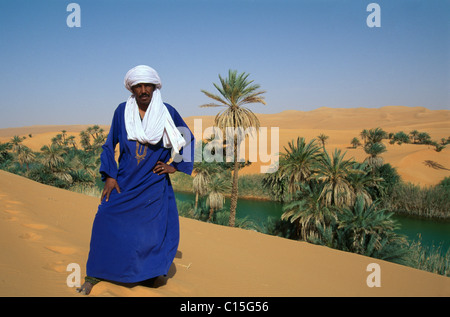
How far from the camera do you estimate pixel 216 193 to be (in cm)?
2414

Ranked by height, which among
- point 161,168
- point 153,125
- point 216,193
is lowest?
point 216,193

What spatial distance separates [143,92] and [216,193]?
67.4 feet

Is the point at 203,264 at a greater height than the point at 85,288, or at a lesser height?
lesser

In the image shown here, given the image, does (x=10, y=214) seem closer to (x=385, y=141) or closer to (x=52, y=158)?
(x=52, y=158)

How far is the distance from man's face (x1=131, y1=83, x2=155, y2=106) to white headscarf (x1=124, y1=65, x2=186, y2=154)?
0.05 metres

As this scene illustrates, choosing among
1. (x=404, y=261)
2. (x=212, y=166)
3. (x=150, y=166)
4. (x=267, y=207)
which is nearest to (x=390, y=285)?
(x=150, y=166)

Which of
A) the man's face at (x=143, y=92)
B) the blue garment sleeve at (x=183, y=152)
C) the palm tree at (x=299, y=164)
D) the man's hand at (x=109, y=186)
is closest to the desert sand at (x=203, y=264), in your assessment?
the man's hand at (x=109, y=186)

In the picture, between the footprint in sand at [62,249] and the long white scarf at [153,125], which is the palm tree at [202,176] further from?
the long white scarf at [153,125]

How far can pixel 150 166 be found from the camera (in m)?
3.83

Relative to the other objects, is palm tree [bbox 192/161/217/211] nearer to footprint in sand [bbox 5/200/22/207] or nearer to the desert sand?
the desert sand

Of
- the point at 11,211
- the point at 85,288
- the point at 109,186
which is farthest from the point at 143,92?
the point at 11,211

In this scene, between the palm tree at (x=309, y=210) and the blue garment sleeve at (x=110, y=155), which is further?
the palm tree at (x=309, y=210)

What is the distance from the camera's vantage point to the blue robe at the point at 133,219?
3525 millimetres

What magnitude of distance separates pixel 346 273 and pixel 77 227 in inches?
194
